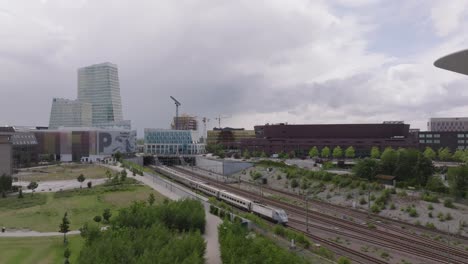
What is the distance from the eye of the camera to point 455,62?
16109 mm

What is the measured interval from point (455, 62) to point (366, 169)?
197 ft

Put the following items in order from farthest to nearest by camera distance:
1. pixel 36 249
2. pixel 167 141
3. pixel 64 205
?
pixel 167 141 → pixel 64 205 → pixel 36 249

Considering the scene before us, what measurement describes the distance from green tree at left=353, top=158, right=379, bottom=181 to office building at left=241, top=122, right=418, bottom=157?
6777 cm

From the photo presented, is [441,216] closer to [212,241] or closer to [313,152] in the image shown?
[212,241]

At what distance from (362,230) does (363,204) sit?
47.3 feet

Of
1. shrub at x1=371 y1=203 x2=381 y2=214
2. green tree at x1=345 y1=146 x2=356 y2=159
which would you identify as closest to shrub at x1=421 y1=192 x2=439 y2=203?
shrub at x1=371 y1=203 x2=381 y2=214

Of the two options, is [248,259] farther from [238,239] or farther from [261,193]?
[261,193]

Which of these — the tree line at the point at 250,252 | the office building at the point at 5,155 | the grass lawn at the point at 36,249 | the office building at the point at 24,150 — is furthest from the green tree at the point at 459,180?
the office building at the point at 24,150

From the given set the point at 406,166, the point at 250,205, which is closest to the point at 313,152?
the point at 406,166

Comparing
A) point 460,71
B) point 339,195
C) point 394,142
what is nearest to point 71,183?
point 339,195

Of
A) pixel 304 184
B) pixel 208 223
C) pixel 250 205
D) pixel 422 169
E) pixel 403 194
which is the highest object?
pixel 422 169

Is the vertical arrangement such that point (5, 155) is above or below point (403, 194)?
above

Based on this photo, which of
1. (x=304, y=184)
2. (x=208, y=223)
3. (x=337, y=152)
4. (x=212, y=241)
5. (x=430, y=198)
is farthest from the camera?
(x=337, y=152)

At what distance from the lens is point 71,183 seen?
79.1 m
